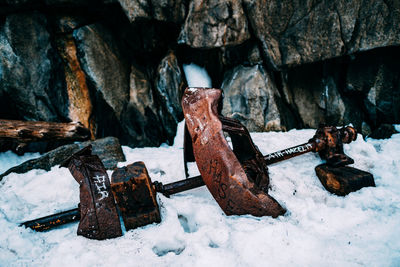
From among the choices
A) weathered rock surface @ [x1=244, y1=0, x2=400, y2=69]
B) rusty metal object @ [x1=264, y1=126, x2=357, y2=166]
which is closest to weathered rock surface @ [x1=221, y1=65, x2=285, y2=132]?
weathered rock surface @ [x1=244, y1=0, x2=400, y2=69]

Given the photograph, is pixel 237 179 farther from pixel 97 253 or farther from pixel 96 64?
pixel 96 64

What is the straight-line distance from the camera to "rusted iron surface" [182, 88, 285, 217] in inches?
60.0

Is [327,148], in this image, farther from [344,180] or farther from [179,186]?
[179,186]

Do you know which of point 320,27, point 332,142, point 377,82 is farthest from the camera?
point 377,82

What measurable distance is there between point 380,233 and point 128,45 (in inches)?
191

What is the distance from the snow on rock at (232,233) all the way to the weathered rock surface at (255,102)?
6.31ft

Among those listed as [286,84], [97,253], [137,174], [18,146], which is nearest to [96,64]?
[18,146]

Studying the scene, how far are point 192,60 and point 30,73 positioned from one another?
3083mm

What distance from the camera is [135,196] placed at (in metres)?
1.51

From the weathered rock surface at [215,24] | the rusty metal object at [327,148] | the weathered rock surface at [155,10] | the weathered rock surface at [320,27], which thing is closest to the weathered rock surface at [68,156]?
the rusty metal object at [327,148]

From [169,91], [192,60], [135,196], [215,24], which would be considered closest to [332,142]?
[135,196]

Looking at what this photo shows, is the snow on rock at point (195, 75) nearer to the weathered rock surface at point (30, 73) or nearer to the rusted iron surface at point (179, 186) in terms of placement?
the weathered rock surface at point (30, 73)

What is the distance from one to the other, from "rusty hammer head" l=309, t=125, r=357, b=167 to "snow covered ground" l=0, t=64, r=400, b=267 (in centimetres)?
33

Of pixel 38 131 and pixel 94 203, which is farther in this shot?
pixel 38 131
